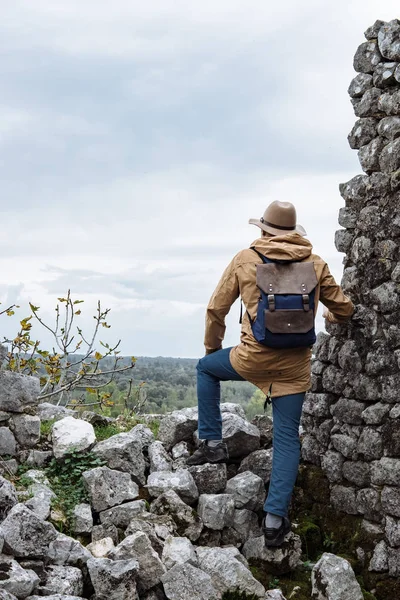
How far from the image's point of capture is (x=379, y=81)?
6.54m

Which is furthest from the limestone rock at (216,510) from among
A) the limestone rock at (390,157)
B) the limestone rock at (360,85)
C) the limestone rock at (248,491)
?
the limestone rock at (360,85)

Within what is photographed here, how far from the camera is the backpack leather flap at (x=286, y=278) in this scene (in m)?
5.88

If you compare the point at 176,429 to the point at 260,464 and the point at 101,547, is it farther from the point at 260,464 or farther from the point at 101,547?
the point at 101,547

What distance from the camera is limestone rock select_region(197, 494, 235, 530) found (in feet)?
20.3

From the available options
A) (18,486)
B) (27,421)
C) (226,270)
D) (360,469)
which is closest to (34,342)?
(27,421)

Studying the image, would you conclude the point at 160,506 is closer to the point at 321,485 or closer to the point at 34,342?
the point at 321,485

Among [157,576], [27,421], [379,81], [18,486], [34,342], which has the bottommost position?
[157,576]

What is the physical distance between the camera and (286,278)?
19.5ft

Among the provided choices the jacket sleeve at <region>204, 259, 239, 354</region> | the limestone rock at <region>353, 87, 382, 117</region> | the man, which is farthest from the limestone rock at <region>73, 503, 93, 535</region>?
the limestone rock at <region>353, 87, 382, 117</region>

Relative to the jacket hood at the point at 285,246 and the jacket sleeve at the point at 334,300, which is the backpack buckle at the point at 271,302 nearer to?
the jacket hood at the point at 285,246

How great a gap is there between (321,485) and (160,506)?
1.52 metres

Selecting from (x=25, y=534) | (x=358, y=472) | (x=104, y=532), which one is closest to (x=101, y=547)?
(x=104, y=532)

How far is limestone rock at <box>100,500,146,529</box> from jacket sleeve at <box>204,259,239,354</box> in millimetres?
1537

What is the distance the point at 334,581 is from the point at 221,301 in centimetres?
232
